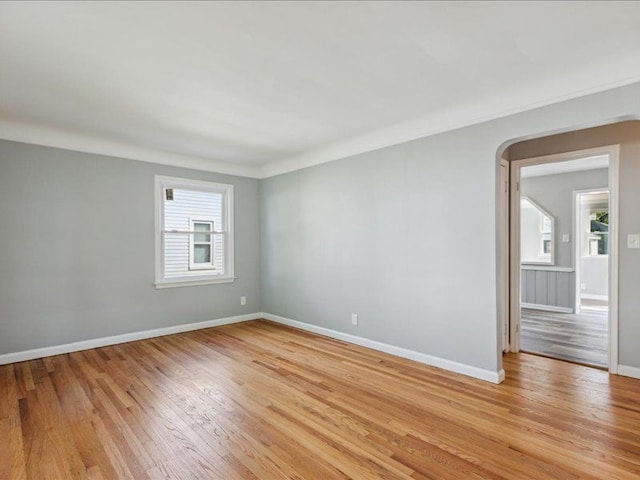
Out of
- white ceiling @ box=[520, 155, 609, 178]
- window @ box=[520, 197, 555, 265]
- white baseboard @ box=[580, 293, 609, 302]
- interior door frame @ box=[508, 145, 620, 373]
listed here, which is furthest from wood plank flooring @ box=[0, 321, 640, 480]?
white baseboard @ box=[580, 293, 609, 302]

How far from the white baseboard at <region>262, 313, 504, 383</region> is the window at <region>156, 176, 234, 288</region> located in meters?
1.50

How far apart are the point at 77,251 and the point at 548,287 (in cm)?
743

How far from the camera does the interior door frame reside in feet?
10.4

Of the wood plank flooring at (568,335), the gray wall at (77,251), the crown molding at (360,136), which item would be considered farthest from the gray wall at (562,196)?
the gray wall at (77,251)

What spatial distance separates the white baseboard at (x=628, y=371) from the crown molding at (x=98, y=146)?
5172mm

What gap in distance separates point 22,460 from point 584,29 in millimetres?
4143

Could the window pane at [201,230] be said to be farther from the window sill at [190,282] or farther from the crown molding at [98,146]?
the crown molding at [98,146]

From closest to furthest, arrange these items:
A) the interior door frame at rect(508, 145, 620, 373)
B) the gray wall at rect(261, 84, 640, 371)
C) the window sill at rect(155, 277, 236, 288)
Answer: the gray wall at rect(261, 84, 640, 371) < the interior door frame at rect(508, 145, 620, 373) < the window sill at rect(155, 277, 236, 288)

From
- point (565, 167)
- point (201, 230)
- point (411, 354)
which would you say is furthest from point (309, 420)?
point (565, 167)

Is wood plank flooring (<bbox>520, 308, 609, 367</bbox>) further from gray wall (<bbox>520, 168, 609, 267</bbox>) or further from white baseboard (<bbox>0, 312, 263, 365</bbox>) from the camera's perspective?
white baseboard (<bbox>0, 312, 263, 365</bbox>)

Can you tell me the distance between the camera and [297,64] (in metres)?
2.39

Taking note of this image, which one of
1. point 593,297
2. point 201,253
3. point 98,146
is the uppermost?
point 98,146

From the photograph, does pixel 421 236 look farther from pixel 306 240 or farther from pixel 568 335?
pixel 568 335

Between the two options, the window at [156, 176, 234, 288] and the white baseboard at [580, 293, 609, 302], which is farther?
the white baseboard at [580, 293, 609, 302]
